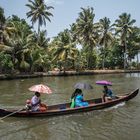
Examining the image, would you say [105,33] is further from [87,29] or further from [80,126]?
[80,126]

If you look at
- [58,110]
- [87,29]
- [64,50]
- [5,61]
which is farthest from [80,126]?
[87,29]

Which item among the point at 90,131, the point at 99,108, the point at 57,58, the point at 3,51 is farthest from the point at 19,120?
the point at 57,58

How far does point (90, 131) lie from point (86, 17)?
160 ft

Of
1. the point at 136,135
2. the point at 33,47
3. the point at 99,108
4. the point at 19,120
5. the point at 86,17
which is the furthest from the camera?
the point at 86,17

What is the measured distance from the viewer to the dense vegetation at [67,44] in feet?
148

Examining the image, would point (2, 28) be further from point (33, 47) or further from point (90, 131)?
point (90, 131)

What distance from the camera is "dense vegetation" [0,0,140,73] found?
4522 centimetres

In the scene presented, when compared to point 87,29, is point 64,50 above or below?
below

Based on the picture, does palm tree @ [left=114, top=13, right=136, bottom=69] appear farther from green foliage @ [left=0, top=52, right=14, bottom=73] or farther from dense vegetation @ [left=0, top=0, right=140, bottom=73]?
green foliage @ [left=0, top=52, right=14, bottom=73]

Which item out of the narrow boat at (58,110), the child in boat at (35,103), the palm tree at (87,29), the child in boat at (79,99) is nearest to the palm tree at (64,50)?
the palm tree at (87,29)

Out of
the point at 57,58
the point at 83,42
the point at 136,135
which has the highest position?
the point at 83,42

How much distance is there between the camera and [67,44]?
53.1m

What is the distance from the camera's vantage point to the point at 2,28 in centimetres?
4469

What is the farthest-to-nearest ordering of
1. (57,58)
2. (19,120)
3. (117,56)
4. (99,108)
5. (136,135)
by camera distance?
(117,56), (57,58), (99,108), (19,120), (136,135)
